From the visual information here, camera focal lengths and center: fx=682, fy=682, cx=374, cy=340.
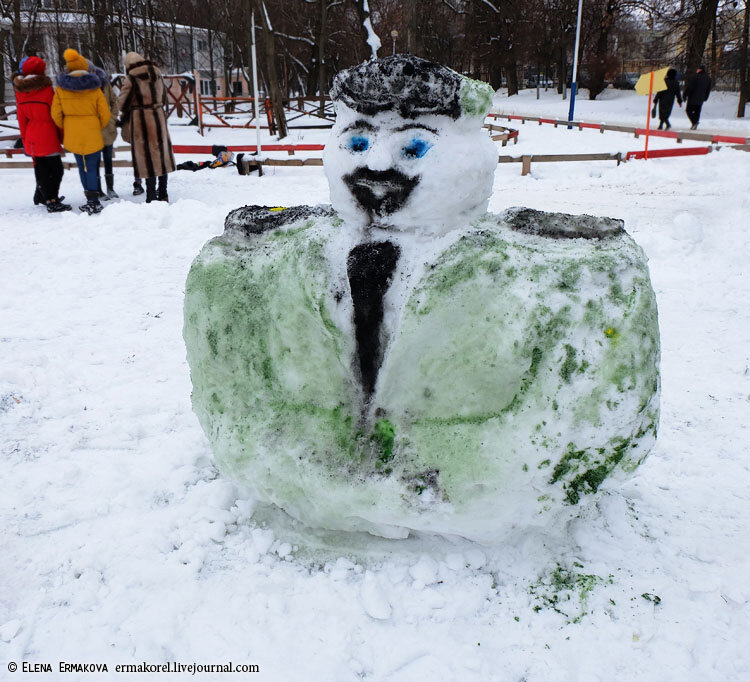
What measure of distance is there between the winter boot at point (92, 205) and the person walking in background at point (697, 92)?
Answer: 15.2 metres

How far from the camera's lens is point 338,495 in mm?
2467

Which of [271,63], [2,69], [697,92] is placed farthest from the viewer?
[2,69]

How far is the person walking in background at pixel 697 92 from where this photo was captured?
55.6 feet

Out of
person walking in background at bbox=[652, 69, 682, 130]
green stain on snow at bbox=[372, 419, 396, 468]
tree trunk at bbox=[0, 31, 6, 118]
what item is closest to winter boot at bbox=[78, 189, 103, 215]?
green stain on snow at bbox=[372, 419, 396, 468]

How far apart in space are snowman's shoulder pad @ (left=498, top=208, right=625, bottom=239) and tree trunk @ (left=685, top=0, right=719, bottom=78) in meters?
23.4

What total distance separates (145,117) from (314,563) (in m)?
7.05

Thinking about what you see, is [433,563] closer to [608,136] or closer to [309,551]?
[309,551]

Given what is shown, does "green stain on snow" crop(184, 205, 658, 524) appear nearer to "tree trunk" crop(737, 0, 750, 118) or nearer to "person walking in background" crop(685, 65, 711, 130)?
"person walking in background" crop(685, 65, 711, 130)

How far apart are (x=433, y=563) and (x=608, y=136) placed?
51.8 ft

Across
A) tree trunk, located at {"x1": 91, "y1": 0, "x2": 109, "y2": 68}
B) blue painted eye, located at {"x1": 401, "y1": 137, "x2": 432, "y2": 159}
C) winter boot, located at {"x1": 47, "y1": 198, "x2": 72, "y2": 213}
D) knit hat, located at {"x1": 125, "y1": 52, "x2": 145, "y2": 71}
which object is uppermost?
tree trunk, located at {"x1": 91, "y1": 0, "x2": 109, "y2": 68}

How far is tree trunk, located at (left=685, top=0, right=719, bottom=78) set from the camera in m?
22.1

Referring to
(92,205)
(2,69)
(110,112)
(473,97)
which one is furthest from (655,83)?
(2,69)

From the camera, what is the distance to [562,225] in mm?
2535

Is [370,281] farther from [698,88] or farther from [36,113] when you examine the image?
[698,88]
